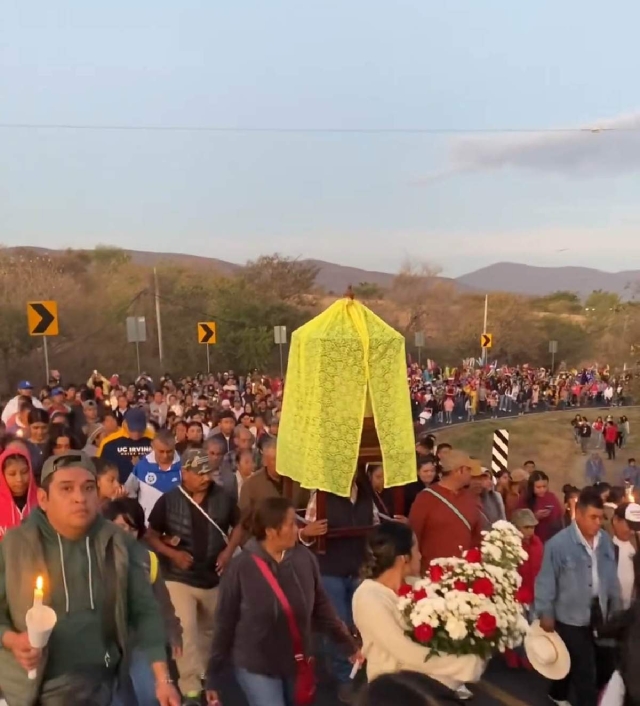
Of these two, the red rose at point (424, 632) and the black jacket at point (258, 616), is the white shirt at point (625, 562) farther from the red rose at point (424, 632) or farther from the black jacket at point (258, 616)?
the red rose at point (424, 632)

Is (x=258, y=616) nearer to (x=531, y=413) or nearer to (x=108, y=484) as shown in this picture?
(x=108, y=484)

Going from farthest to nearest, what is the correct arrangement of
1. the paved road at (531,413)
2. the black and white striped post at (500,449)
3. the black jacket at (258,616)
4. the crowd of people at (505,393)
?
the crowd of people at (505,393) → the paved road at (531,413) → the black and white striped post at (500,449) → the black jacket at (258,616)

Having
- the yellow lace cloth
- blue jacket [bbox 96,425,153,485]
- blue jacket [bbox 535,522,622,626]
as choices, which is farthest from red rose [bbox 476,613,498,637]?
blue jacket [bbox 96,425,153,485]

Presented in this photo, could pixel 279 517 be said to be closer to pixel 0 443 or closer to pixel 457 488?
pixel 457 488

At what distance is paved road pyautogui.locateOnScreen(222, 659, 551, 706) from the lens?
5512 millimetres

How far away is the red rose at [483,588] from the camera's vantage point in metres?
3.23

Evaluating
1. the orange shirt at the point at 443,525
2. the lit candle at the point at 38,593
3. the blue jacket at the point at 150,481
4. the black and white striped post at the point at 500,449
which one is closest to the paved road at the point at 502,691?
the orange shirt at the point at 443,525

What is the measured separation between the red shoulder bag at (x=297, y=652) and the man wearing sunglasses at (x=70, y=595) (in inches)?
34.2

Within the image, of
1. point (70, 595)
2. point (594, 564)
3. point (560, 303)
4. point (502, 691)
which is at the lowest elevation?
point (502, 691)

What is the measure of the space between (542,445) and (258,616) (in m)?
27.1

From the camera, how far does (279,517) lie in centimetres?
392

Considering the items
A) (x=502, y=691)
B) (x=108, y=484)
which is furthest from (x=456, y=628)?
(x=108, y=484)

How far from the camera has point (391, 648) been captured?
10.7 ft

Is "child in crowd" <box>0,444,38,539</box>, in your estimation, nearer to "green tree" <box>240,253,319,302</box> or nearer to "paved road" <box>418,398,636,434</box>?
"paved road" <box>418,398,636,434</box>
